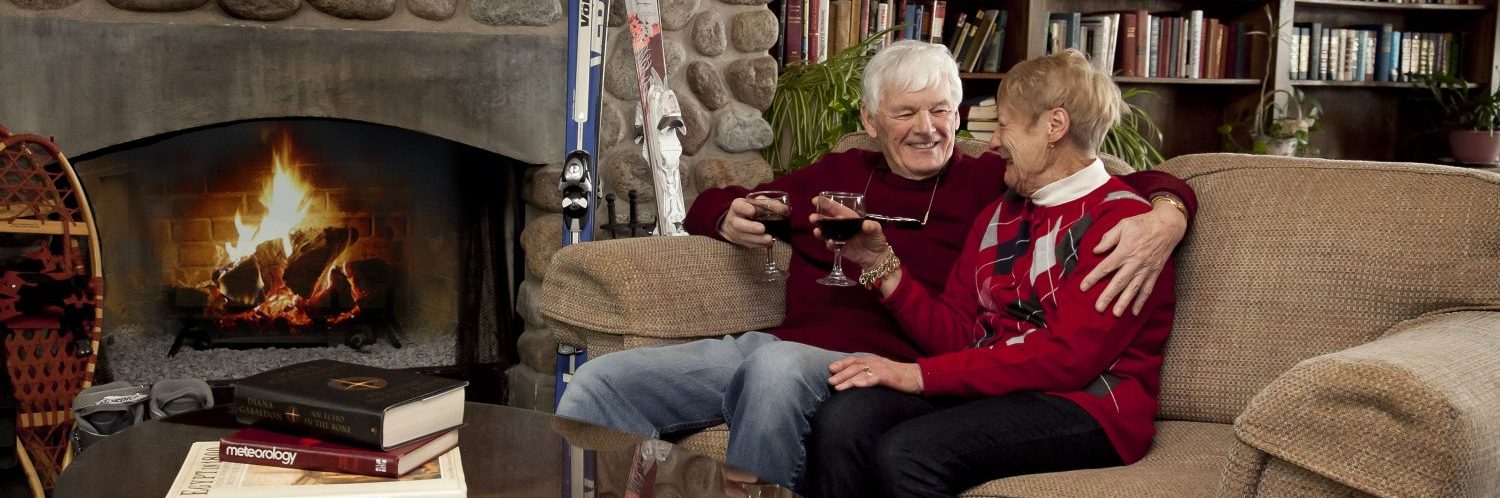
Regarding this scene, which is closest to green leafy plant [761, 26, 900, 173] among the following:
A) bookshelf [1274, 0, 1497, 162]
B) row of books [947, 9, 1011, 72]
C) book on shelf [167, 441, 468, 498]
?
row of books [947, 9, 1011, 72]

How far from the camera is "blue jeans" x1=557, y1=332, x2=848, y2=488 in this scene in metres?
1.67

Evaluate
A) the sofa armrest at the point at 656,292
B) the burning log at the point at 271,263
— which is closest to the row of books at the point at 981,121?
the sofa armrest at the point at 656,292

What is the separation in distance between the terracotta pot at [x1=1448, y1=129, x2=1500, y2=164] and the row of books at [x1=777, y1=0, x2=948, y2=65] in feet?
6.44

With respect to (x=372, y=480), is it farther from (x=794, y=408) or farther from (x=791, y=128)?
(x=791, y=128)

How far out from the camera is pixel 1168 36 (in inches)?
171

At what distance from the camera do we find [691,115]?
311 cm

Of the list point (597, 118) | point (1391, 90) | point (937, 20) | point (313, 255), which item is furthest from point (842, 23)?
point (1391, 90)

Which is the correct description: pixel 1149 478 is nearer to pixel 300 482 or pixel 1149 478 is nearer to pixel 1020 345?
pixel 1020 345

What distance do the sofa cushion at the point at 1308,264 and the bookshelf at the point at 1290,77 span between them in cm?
220

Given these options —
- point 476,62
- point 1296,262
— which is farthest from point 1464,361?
point 476,62

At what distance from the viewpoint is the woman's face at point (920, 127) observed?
79.0 inches

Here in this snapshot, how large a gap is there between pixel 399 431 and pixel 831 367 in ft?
2.18

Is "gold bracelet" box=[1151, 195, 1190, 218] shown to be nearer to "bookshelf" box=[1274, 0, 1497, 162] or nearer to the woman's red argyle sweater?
the woman's red argyle sweater

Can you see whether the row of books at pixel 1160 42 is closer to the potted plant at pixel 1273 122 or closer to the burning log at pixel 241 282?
the potted plant at pixel 1273 122
